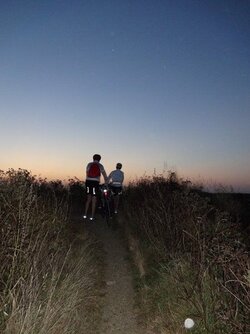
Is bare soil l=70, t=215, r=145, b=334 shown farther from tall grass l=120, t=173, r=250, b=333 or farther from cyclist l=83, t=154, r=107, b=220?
cyclist l=83, t=154, r=107, b=220

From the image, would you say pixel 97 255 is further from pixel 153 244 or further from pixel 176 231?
pixel 176 231

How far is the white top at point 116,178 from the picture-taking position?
1870 centimetres

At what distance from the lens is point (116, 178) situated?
18.7 metres

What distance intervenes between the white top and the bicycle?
0.55 metres

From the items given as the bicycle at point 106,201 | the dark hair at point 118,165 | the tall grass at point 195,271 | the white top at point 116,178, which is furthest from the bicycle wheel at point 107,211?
the tall grass at point 195,271

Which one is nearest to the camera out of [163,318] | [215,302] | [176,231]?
[215,302]

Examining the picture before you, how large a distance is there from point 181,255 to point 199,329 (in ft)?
9.18

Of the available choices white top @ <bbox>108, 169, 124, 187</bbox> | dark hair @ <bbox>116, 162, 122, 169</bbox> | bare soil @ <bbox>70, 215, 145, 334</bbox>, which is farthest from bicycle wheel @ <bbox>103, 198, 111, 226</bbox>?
dark hair @ <bbox>116, 162, 122, 169</bbox>

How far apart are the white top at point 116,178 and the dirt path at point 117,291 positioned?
3.53 meters

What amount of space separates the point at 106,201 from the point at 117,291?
7.78m

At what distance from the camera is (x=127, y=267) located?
12.0 m

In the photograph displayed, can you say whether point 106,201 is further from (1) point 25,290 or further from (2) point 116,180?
(1) point 25,290

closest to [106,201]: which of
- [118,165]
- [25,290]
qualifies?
[118,165]

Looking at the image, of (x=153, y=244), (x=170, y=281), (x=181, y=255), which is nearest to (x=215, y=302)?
(x=170, y=281)
